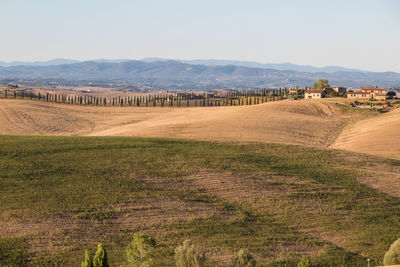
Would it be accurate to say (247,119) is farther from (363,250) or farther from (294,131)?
(363,250)

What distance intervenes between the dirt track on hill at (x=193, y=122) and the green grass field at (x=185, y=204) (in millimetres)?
16588

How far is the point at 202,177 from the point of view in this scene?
47.2 meters

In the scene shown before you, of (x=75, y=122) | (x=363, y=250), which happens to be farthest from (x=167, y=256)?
(x=75, y=122)

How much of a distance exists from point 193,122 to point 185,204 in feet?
166

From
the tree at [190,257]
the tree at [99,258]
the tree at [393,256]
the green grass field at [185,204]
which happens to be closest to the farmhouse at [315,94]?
the green grass field at [185,204]

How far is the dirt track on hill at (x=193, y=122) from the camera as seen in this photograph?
254 feet

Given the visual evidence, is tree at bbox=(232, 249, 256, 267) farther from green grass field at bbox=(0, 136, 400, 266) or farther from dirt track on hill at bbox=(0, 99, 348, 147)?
dirt track on hill at bbox=(0, 99, 348, 147)

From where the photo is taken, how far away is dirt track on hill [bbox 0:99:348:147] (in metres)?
77.3

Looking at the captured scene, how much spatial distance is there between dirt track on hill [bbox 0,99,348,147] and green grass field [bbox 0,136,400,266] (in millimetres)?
16588

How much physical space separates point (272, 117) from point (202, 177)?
51660 mm

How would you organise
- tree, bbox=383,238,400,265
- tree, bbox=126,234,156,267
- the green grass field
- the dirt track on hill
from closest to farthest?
1. tree, bbox=126,234,156,267
2. tree, bbox=383,238,400,265
3. the green grass field
4. the dirt track on hill

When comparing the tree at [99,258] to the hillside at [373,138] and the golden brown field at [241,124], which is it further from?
the hillside at [373,138]

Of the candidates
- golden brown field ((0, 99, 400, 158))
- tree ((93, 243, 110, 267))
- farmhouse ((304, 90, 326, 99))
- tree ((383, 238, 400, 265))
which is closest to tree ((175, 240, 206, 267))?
tree ((93, 243, 110, 267))

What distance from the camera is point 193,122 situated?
91.1 m
